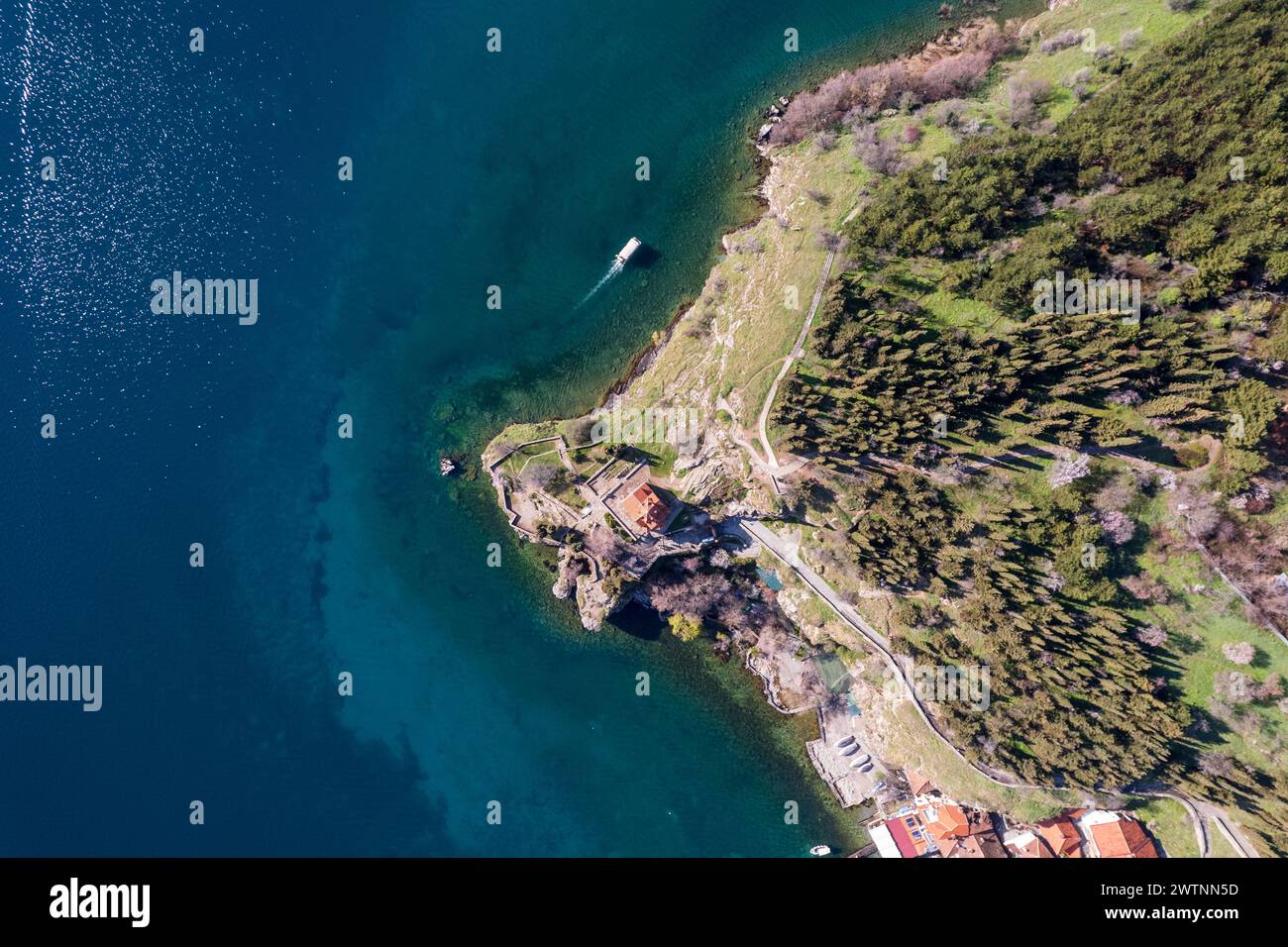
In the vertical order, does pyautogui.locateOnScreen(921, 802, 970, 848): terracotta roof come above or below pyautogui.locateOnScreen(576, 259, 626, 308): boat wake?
below

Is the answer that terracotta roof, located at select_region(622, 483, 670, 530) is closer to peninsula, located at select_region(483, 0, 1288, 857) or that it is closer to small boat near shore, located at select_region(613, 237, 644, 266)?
peninsula, located at select_region(483, 0, 1288, 857)

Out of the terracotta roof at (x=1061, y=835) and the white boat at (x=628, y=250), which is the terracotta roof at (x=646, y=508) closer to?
the white boat at (x=628, y=250)

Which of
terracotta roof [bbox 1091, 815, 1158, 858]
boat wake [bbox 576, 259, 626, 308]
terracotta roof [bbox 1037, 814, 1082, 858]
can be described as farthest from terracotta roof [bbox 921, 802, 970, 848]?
boat wake [bbox 576, 259, 626, 308]

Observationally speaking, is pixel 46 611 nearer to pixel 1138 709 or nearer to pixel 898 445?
pixel 898 445

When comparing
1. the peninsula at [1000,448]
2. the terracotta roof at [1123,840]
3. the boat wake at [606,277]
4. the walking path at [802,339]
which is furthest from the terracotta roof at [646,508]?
the terracotta roof at [1123,840]

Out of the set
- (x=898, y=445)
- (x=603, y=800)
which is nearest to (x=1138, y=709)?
(x=898, y=445)
